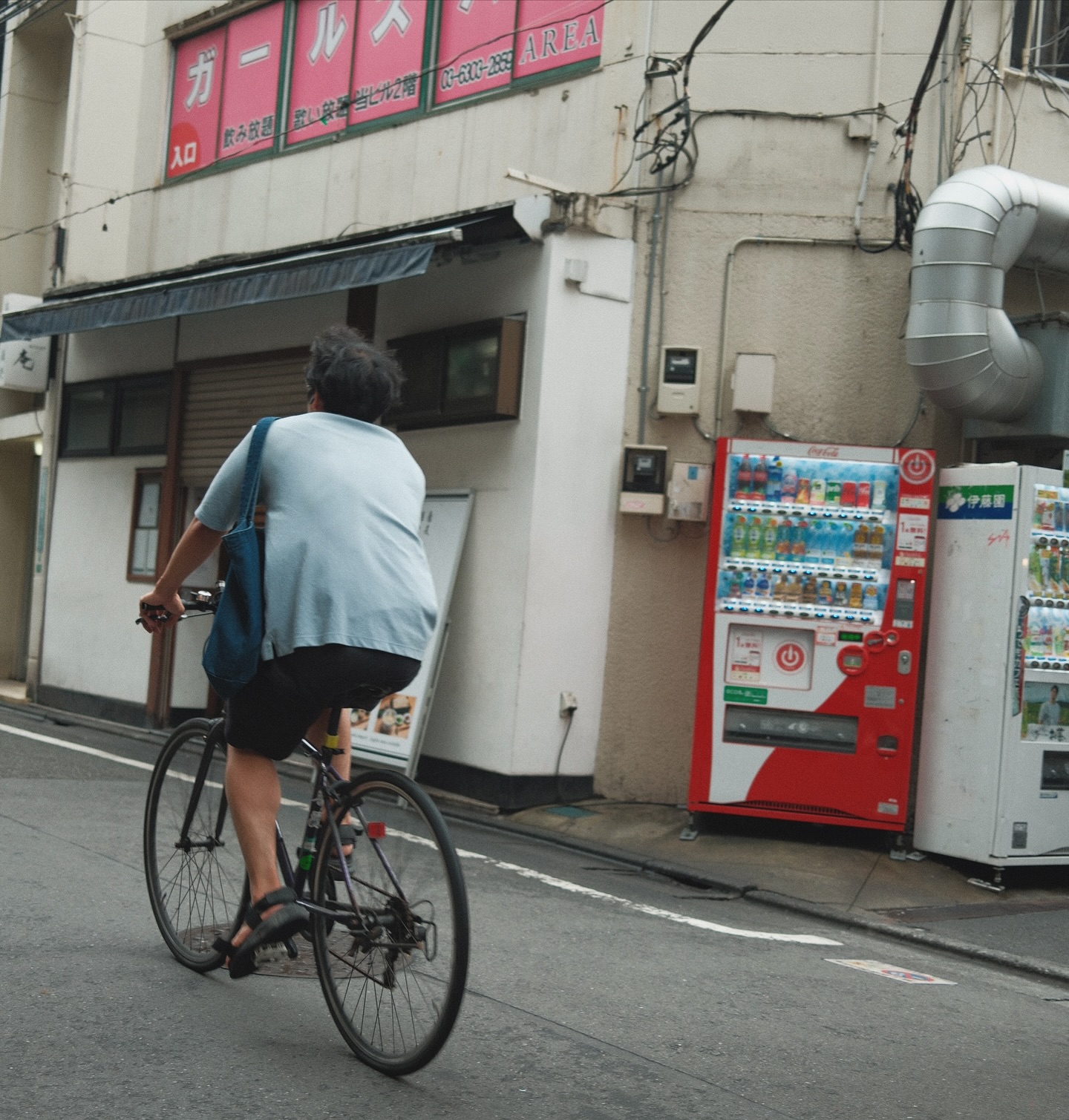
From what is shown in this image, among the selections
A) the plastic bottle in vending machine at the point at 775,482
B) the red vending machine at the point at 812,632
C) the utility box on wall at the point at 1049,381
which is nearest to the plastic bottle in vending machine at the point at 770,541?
the red vending machine at the point at 812,632

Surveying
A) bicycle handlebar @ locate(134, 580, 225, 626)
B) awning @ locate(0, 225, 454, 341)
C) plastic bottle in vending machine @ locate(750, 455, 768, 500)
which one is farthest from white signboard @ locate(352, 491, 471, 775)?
bicycle handlebar @ locate(134, 580, 225, 626)

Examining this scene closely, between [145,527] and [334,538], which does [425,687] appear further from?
[334,538]

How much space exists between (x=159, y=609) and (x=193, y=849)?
85 centimetres

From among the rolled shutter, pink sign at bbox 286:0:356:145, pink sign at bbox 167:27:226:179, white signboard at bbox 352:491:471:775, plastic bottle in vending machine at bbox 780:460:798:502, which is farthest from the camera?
pink sign at bbox 167:27:226:179

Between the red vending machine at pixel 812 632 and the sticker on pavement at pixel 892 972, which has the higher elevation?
the red vending machine at pixel 812 632

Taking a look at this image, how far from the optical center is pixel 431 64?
11.7 metres

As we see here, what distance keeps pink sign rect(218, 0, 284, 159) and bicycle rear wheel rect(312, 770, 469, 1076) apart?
10850 mm

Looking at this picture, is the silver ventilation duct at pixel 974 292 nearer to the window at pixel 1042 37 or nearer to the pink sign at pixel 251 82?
the window at pixel 1042 37

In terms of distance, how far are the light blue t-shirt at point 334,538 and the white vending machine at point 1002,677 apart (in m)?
5.19

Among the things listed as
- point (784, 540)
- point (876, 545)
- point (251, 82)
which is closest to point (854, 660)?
point (876, 545)

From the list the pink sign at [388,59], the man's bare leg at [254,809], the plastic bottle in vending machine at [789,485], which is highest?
the pink sign at [388,59]

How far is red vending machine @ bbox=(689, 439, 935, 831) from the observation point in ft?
28.0

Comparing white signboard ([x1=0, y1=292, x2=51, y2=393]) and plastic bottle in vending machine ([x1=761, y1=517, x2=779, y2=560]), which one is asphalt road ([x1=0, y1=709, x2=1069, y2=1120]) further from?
white signboard ([x1=0, y1=292, x2=51, y2=393])

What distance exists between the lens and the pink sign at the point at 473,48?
11.0m
